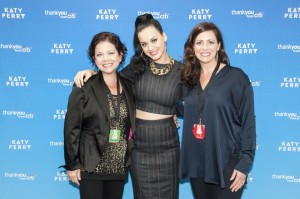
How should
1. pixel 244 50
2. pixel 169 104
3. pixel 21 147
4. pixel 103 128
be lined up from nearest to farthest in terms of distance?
pixel 103 128
pixel 169 104
pixel 244 50
pixel 21 147

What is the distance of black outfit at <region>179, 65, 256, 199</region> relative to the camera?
1.99 metres

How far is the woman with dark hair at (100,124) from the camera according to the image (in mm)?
2135

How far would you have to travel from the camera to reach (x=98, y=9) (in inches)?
114

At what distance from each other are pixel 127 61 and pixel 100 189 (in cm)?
120

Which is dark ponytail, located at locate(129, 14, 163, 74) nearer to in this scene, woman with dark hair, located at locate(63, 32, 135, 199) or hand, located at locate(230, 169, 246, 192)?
woman with dark hair, located at locate(63, 32, 135, 199)

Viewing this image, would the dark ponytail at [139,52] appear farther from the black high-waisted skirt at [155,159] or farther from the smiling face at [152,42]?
the black high-waisted skirt at [155,159]

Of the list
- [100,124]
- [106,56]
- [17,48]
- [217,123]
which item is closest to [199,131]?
[217,123]

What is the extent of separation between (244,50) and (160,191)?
4.61 ft

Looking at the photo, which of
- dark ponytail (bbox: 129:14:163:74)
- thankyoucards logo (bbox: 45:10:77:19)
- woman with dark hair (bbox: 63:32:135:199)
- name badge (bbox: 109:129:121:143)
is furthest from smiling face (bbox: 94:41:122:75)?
thankyoucards logo (bbox: 45:10:77:19)

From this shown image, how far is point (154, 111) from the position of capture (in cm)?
230

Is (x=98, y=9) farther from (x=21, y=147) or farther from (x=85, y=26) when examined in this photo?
(x=21, y=147)

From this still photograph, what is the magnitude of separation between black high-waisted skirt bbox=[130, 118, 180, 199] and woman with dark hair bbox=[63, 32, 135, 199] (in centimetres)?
11

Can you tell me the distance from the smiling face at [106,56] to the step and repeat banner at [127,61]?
31.1 inches

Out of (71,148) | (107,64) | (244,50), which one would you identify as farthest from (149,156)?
(244,50)
